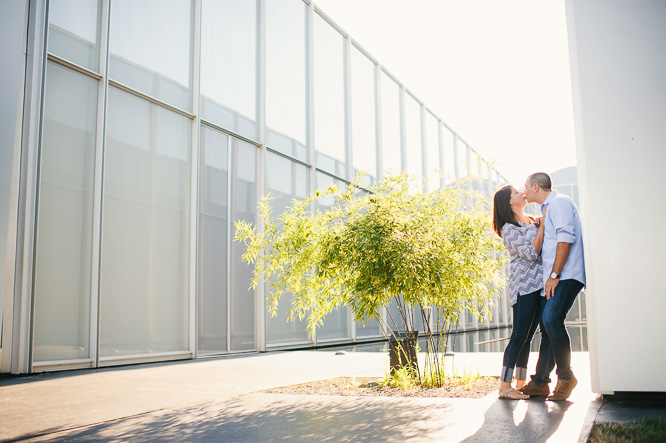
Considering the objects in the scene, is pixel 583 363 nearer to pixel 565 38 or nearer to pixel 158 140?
pixel 565 38

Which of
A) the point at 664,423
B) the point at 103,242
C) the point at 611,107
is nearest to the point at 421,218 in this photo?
the point at 611,107

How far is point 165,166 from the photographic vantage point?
7820 mm

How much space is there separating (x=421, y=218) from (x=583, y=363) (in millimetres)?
2606

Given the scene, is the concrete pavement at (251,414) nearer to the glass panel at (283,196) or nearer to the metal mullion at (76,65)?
the metal mullion at (76,65)

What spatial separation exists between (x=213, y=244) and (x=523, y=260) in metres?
5.78

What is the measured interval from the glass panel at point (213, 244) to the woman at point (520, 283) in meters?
5.43

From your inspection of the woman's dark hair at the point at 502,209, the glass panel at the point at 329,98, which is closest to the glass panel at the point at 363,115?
the glass panel at the point at 329,98

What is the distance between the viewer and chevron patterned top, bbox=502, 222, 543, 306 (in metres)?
3.61

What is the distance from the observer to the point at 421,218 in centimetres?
452

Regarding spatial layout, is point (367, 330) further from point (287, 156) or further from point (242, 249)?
point (242, 249)

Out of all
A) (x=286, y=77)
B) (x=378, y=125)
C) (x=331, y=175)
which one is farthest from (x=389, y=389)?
(x=378, y=125)

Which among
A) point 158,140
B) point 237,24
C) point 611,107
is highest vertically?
point 237,24

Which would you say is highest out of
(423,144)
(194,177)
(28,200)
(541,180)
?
(423,144)

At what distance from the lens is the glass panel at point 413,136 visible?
1684 centimetres
